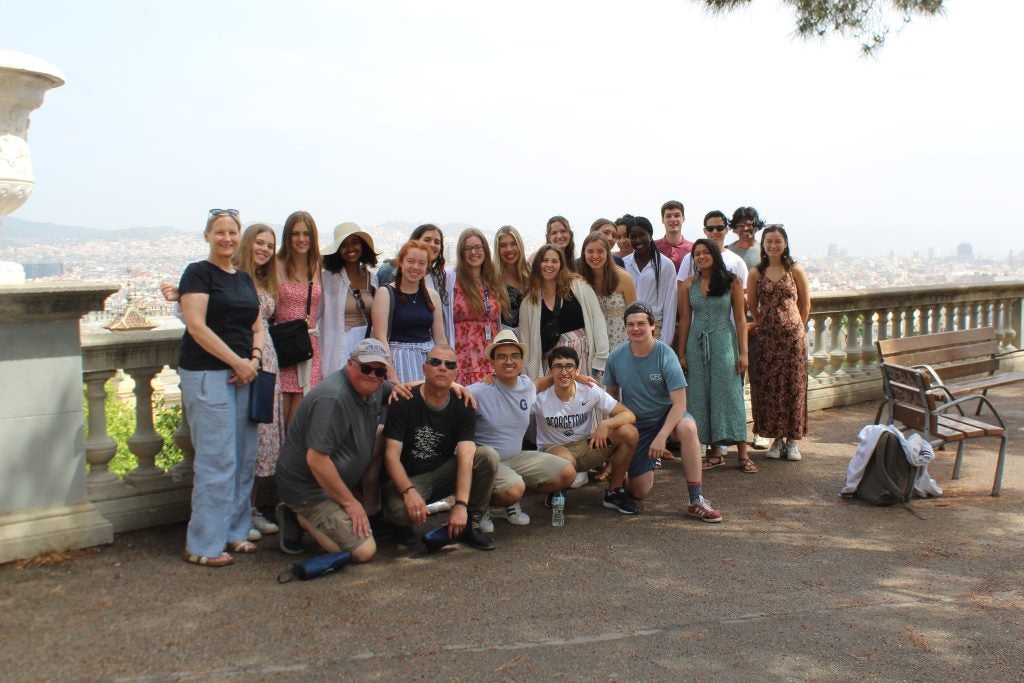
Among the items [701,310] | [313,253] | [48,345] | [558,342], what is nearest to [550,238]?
[558,342]

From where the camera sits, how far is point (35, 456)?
17.2 ft

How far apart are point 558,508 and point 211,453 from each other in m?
2.09

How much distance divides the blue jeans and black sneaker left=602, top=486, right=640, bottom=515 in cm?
241

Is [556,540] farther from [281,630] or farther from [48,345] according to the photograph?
[48,345]

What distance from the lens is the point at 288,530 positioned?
5297 millimetres

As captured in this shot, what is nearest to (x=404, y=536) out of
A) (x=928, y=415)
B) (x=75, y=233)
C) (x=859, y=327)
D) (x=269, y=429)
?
(x=269, y=429)

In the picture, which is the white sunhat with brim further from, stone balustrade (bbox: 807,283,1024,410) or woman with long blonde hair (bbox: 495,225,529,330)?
stone balustrade (bbox: 807,283,1024,410)

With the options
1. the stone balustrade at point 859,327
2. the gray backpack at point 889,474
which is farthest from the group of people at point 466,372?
the stone balustrade at point 859,327

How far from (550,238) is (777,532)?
2592mm

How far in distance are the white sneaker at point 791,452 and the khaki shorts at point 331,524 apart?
3938 millimetres

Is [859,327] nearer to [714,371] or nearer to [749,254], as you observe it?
[749,254]

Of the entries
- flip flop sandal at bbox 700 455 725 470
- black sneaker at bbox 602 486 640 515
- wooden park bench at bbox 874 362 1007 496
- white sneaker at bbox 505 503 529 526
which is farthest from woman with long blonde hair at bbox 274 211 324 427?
wooden park bench at bbox 874 362 1007 496

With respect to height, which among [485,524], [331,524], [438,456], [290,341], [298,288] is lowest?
[485,524]

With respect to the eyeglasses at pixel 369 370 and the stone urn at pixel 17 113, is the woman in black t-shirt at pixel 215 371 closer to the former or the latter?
the eyeglasses at pixel 369 370
